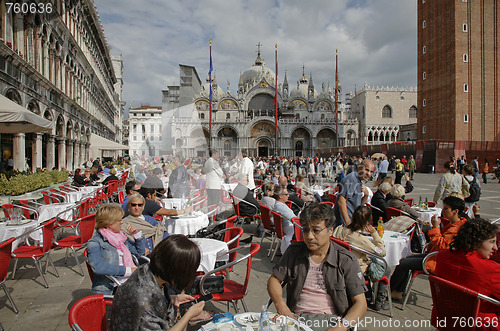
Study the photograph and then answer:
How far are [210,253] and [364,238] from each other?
1.68 meters

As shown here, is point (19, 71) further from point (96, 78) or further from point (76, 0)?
point (96, 78)

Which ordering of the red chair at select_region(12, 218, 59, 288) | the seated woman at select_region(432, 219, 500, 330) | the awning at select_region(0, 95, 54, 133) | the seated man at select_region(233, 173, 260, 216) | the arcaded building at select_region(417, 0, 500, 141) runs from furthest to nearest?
1. the arcaded building at select_region(417, 0, 500, 141)
2. the seated man at select_region(233, 173, 260, 216)
3. the awning at select_region(0, 95, 54, 133)
4. the red chair at select_region(12, 218, 59, 288)
5. the seated woman at select_region(432, 219, 500, 330)

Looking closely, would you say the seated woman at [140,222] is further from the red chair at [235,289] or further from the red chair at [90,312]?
the red chair at [90,312]

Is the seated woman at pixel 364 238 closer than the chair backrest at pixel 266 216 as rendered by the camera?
Yes

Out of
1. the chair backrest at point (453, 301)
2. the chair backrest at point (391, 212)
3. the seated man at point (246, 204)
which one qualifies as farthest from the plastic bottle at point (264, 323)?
the seated man at point (246, 204)

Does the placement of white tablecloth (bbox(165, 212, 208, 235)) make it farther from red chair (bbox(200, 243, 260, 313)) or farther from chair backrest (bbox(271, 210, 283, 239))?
red chair (bbox(200, 243, 260, 313))

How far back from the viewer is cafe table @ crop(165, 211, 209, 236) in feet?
15.7

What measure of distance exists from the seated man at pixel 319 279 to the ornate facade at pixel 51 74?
Answer: 38.6 ft

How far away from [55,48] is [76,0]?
6751 millimetres

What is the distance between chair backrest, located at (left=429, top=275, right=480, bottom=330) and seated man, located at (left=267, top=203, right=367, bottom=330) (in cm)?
72

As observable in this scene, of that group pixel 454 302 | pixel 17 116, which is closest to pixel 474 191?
pixel 454 302

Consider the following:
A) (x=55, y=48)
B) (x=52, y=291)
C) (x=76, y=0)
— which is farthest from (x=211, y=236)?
(x=76, y=0)

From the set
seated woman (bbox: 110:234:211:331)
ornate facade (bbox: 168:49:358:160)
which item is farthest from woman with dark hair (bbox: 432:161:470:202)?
ornate facade (bbox: 168:49:358:160)

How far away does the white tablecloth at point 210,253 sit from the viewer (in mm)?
3299
